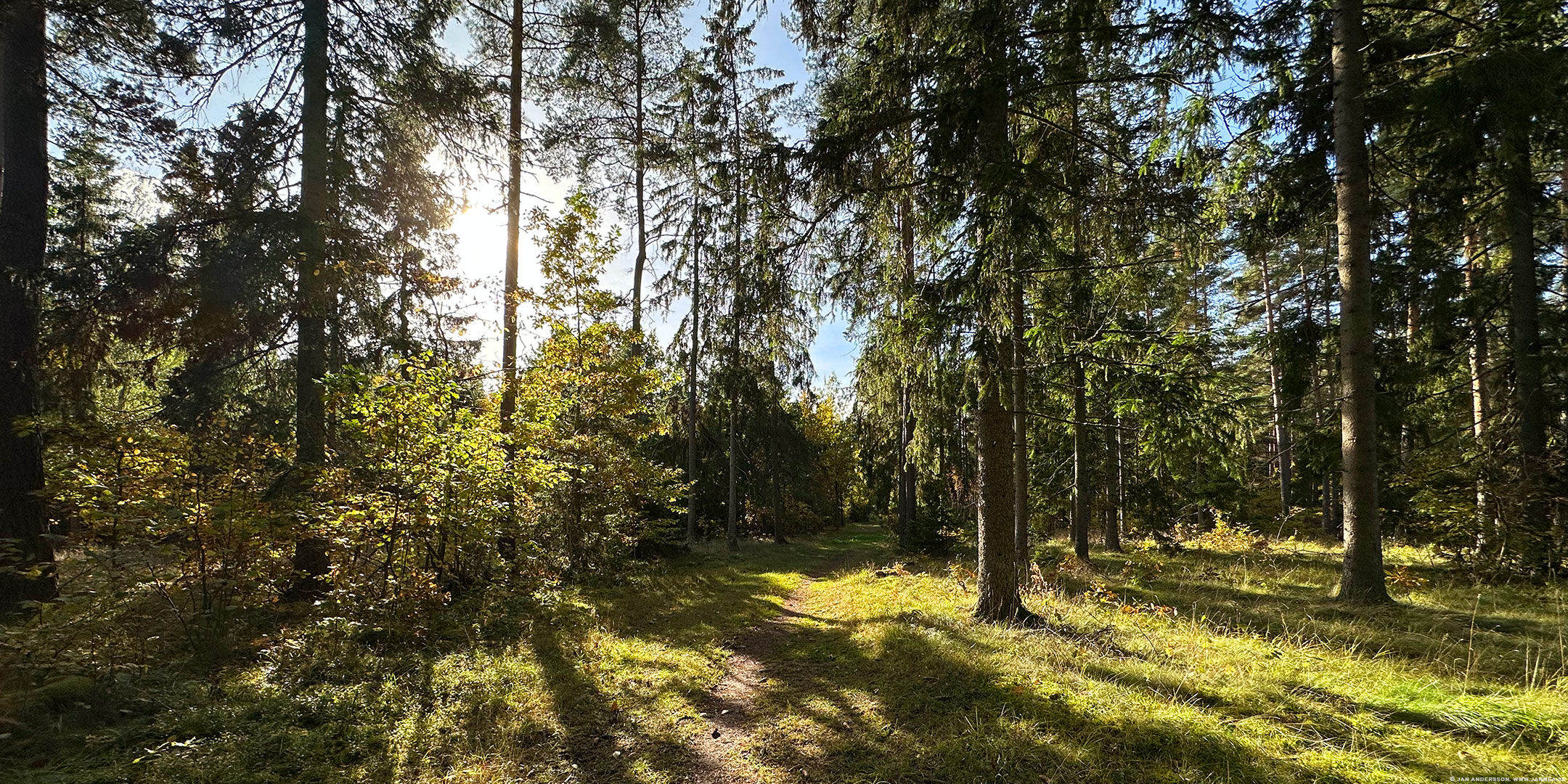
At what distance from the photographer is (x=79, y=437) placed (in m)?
5.33

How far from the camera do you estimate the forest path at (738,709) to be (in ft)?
12.8

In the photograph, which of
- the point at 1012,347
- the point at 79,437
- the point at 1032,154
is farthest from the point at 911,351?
the point at 79,437

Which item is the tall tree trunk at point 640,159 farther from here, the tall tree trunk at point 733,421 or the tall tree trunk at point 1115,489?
the tall tree trunk at point 1115,489

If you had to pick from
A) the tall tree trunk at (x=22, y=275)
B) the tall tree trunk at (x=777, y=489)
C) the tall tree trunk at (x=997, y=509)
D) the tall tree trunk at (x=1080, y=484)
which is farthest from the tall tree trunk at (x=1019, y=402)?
the tall tree trunk at (x=777, y=489)

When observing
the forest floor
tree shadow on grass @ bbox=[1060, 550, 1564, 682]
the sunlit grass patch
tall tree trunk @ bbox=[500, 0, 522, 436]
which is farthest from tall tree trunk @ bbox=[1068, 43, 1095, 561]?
tall tree trunk @ bbox=[500, 0, 522, 436]

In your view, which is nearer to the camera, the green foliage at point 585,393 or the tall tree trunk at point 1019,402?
the tall tree trunk at point 1019,402

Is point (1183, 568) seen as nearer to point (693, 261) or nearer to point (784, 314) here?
point (784, 314)

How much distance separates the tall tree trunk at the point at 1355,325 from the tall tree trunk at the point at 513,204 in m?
13.1

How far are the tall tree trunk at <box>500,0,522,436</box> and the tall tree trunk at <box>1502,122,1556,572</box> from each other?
15784 millimetres

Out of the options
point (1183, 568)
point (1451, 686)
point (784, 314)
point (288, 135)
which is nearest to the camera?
point (1451, 686)

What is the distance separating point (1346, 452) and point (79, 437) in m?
14.6

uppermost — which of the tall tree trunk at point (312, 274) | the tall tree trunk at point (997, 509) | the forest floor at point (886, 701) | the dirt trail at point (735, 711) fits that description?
the tall tree trunk at point (312, 274)

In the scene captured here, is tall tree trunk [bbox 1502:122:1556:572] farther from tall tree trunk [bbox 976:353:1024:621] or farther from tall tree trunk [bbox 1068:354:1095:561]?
tall tree trunk [bbox 976:353:1024:621]

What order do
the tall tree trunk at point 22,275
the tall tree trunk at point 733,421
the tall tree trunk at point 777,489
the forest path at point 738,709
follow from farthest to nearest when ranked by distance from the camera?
1. the tall tree trunk at point 777,489
2. the tall tree trunk at point 733,421
3. the tall tree trunk at point 22,275
4. the forest path at point 738,709
